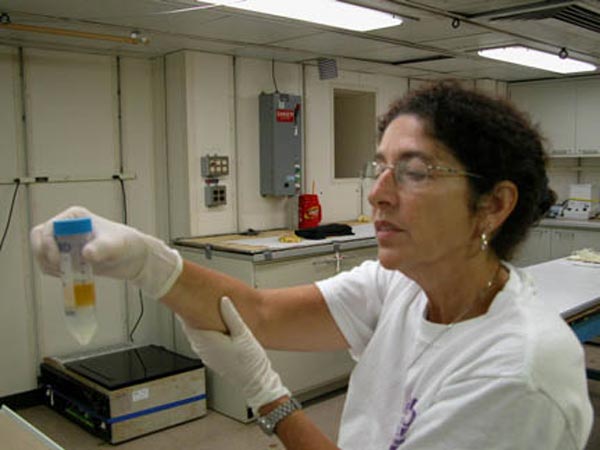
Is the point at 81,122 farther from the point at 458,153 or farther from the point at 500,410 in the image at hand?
the point at 500,410

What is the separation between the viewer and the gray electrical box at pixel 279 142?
14.7 ft

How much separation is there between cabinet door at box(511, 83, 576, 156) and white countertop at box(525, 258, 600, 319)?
258cm

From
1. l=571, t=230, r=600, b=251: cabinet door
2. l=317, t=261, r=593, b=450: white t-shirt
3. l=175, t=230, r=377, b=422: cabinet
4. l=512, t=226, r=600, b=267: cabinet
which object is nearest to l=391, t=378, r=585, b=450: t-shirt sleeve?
l=317, t=261, r=593, b=450: white t-shirt

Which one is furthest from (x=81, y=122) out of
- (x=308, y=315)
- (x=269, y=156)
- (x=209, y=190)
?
(x=308, y=315)

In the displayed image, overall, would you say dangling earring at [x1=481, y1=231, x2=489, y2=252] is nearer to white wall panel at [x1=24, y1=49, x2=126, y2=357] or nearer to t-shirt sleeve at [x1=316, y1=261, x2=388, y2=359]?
t-shirt sleeve at [x1=316, y1=261, x2=388, y2=359]

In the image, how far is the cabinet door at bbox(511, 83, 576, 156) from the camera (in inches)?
251

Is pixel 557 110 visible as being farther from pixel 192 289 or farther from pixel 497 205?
pixel 192 289

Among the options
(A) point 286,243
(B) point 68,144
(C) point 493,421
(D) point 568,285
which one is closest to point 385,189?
(C) point 493,421

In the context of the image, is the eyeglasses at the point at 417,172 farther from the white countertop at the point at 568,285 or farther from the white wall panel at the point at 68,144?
the white wall panel at the point at 68,144

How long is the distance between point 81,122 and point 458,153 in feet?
11.1

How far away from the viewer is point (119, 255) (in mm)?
1149

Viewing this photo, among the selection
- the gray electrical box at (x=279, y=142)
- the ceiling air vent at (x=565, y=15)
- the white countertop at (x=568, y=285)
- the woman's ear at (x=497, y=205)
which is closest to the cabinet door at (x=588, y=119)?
the white countertop at (x=568, y=285)

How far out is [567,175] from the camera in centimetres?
679

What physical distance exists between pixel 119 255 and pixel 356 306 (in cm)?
60
